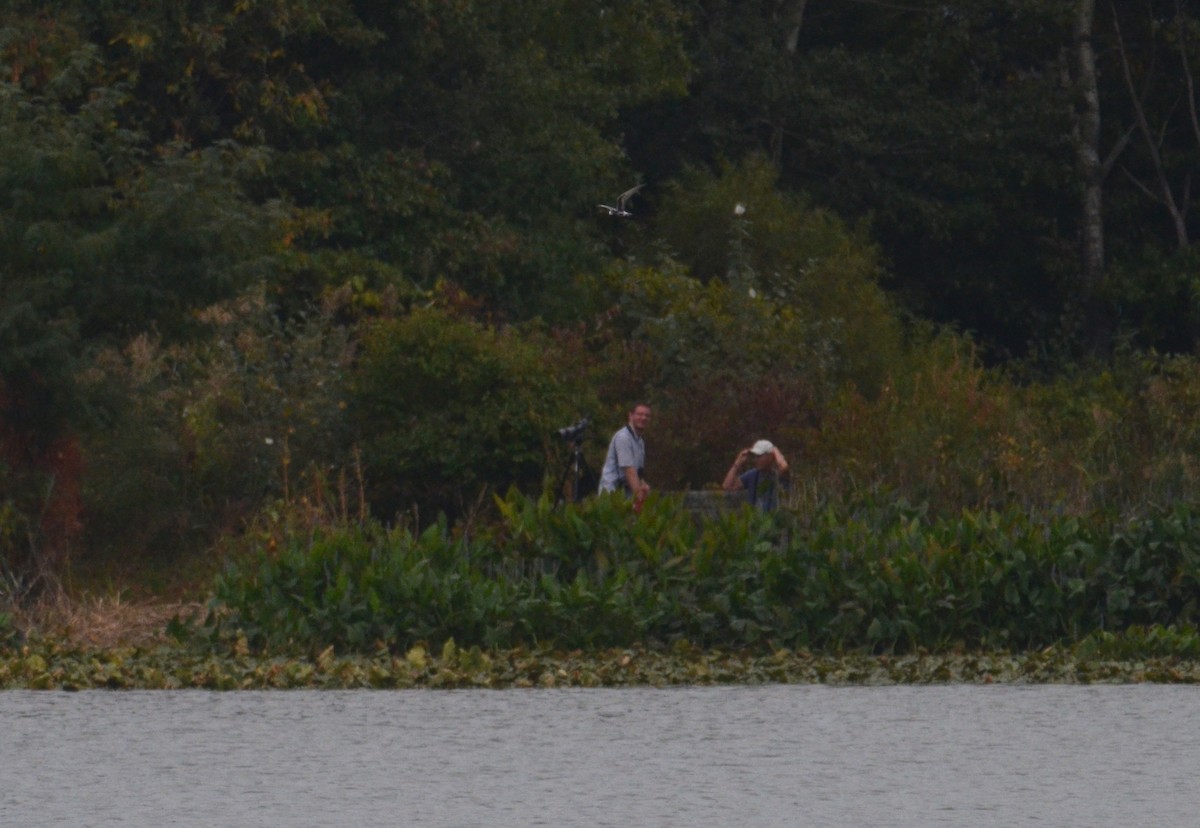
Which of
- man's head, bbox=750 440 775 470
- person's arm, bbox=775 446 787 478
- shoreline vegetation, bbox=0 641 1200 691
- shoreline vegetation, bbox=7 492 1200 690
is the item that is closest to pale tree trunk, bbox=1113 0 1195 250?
man's head, bbox=750 440 775 470

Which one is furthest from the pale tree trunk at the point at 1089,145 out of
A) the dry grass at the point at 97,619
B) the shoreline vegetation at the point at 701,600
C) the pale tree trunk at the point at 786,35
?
the dry grass at the point at 97,619

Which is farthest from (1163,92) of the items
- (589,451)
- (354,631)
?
(354,631)

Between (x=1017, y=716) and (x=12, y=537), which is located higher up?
(x=1017, y=716)

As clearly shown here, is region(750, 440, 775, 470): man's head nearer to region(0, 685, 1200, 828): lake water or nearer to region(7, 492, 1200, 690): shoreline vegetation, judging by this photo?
region(7, 492, 1200, 690): shoreline vegetation

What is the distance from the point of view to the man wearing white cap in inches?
736

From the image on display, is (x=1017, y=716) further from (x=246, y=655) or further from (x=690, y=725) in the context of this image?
(x=246, y=655)

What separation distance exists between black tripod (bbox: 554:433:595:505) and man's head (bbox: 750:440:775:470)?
1.82 metres

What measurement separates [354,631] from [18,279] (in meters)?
5.85

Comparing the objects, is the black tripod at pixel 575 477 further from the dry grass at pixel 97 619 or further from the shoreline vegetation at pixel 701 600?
the shoreline vegetation at pixel 701 600

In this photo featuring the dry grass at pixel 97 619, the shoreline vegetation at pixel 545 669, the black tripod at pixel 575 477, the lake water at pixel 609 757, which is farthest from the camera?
the black tripod at pixel 575 477

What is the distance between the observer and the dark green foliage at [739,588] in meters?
14.4

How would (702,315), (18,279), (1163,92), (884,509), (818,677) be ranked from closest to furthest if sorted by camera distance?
(818,677) < (884,509) < (18,279) < (702,315) < (1163,92)

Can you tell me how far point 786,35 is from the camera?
40500mm

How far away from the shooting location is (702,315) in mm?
26812
